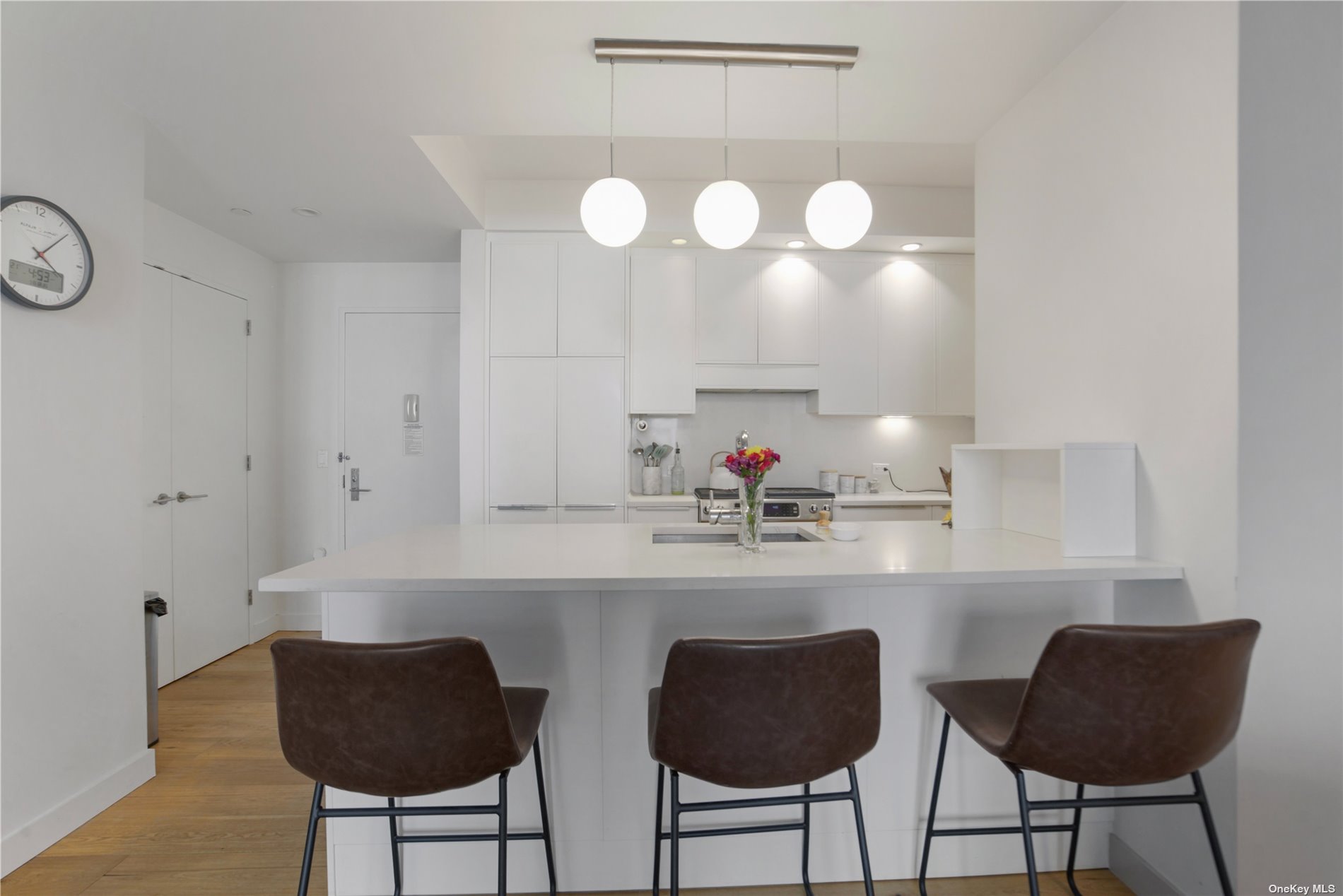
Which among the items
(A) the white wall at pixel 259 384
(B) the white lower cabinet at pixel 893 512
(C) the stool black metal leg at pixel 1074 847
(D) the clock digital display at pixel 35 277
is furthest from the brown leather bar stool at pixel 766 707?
(A) the white wall at pixel 259 384

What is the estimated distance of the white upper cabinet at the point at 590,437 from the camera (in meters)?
3.77

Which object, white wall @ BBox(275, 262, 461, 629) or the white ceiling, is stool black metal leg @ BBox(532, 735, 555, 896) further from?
white wall @ BBox(275, 262, 461, 629)

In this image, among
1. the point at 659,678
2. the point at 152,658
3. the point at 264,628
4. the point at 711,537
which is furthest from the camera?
the point at 264,628

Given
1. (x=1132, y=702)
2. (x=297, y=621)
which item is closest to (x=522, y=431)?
(x=297, y=621)

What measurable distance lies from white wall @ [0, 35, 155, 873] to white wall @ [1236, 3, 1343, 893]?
332cm

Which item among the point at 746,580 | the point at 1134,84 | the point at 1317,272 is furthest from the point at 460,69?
the point at 1317,272

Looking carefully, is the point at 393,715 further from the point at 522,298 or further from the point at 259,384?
the point at 259,384

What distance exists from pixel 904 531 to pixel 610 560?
1.21m

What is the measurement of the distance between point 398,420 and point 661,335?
196 cm

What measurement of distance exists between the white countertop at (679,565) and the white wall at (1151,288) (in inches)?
8.1

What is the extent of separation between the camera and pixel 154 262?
328 cm

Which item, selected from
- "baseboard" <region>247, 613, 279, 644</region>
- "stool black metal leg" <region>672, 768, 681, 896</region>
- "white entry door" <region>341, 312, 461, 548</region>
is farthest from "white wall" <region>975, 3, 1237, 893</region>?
"baseboard" <region>247, 613, 279, 644</region>

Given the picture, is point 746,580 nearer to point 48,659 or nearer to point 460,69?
point 460,69

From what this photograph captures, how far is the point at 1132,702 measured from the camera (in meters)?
1.29
